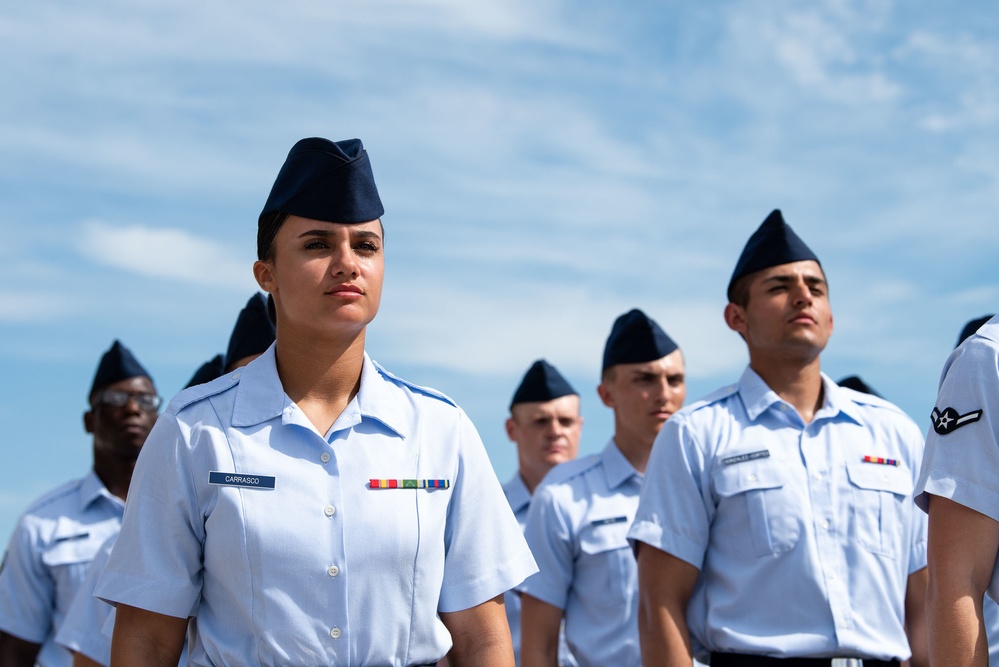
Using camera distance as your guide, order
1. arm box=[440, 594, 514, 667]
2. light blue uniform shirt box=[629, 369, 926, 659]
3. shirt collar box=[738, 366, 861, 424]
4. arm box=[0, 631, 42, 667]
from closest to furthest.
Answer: arm box=[440, 594, 514, 667] → light blue uniform shirt box=[629, 369, 926, 659] → shirt collar box=[738, 366, 861, 424] → arm box=[0, 631, 42, 667]

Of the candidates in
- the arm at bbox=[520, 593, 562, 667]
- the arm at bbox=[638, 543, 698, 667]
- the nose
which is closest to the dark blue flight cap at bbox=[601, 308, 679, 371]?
the arm at bbox=[520, 593, 562, 667]

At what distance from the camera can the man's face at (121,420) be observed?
8.70 metres

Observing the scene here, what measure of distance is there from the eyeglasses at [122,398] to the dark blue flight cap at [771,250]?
461cm

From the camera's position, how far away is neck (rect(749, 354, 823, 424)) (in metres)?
5.83

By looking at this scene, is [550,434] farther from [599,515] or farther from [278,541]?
[278,541]

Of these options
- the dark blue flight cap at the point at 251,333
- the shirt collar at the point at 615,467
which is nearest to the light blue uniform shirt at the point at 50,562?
the dark blue flight cap at the point at 251,333

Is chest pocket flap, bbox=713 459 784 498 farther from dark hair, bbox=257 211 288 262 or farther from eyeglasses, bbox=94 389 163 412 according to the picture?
eyeglasses, bbox=94 389 163 412

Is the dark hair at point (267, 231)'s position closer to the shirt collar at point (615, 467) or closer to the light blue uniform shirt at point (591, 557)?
the light blue uniform shirt at point (591, 557)

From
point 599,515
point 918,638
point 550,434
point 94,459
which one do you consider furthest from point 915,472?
point 94,459

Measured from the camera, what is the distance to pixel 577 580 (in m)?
7.48

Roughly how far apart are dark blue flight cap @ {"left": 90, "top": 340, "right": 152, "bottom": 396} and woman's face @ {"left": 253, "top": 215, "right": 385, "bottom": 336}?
550 centimetres

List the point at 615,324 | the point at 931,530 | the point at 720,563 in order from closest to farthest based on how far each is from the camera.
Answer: the point at 931,530 → the point at 720,563 → the point at 615,324

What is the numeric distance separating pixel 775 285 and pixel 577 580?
8.16ft

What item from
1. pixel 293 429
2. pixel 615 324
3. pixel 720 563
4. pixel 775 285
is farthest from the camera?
pixel 615 324
